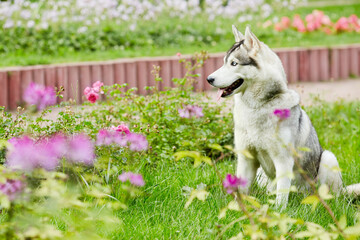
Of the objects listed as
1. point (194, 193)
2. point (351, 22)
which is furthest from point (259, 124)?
point (351, 22)

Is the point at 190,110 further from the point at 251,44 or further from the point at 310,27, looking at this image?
the point at 310,27

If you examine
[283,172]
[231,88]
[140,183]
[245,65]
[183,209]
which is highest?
[245,65]

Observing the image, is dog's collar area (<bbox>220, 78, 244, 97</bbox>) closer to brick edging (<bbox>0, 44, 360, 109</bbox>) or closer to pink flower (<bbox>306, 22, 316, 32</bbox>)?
brick edging (<bbox>0, 44, 360, 109</bbox>)

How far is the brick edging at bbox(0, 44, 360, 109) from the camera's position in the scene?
5.55 m

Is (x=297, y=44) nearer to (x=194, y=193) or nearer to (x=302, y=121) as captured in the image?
(x=302, y=121)

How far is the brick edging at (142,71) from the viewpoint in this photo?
5547 millimetres

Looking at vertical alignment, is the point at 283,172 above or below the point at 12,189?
below

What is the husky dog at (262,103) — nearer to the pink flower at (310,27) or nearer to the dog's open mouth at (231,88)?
the dog's open mouth at (231,88)

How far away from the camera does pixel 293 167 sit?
3.46 metres

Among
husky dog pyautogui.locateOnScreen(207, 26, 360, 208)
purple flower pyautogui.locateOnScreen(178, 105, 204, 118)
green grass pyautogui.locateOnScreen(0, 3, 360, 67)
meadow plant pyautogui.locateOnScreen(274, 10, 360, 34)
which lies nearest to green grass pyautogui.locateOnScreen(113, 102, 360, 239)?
husky dog pyautogui.locateOnScreen(207, 26, 360, 208)

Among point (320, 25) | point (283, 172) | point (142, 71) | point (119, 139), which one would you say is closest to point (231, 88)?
point (283, 172)

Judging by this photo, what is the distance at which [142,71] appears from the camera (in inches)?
241

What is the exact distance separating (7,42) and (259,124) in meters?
4.34

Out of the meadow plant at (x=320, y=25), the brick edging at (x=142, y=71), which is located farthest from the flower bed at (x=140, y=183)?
the meadow plant at (x=320, y=25)
